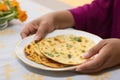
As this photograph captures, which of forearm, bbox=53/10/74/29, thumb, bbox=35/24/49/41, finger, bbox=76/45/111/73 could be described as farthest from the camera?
forearm, bbox=53/10/74/29

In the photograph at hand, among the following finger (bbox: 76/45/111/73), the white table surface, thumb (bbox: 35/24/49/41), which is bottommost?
the white table surface

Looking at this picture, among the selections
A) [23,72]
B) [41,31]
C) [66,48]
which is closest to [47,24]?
[41,31]

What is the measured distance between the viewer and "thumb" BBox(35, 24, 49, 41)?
95cm

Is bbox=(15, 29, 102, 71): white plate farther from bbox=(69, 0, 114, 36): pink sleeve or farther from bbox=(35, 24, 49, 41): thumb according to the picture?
bbox=(69, 0, 114, 36): pink sleeve

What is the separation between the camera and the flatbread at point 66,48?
2.71ft

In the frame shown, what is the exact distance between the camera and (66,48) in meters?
0.90

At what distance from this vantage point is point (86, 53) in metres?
0.83

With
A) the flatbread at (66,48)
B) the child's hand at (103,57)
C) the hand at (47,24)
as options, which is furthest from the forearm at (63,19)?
the child's hand at (103,57)

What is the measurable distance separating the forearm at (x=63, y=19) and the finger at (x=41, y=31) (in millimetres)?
75

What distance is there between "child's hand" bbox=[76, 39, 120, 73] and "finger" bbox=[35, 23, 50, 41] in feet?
0.67

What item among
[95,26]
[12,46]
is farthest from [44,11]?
[12,46]

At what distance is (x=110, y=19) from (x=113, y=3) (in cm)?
7

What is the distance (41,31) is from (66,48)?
124 millimetres

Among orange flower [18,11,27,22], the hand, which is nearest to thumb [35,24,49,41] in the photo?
the hand
